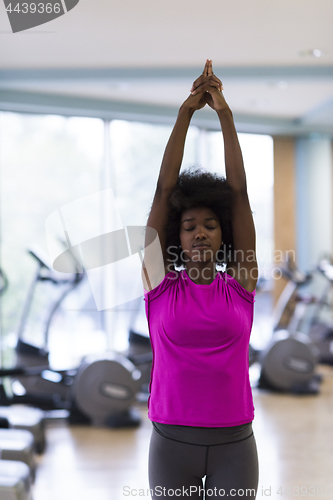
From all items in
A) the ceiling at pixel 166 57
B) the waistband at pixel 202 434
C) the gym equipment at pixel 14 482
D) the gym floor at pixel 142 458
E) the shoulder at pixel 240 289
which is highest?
the ceiling at pixel 166 57

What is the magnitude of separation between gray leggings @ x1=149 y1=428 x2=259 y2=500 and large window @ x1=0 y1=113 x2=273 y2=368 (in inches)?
132

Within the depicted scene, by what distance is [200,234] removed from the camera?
1209 mm

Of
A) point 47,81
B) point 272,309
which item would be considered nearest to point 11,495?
point 47,81

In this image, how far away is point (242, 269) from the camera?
1265 mm

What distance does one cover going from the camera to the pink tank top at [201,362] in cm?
113

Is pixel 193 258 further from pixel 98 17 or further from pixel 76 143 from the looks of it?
pixel 76 143

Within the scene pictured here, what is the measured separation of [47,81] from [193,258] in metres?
3.24

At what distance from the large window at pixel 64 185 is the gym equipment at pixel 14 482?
237 cm

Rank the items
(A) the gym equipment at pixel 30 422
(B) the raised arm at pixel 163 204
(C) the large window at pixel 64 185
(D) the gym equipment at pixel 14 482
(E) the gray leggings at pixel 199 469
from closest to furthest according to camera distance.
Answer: (E) the gray leggings at pixel 199 469, (B) the raised arm at pixel 163 204, (D) the gym equipment at pixel 14 482, (A) the gym equipment at pixel 30 422, (C) the large window at pixel 64 185

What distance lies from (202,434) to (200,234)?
1.55ft

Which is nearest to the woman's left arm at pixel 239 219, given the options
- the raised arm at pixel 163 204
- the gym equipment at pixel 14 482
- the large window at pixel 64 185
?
the raised arm at pixel 163 204

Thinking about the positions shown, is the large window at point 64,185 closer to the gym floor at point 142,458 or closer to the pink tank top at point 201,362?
the gym floor at point 142,458

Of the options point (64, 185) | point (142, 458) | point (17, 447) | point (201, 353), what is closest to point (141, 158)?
point (64, 185)

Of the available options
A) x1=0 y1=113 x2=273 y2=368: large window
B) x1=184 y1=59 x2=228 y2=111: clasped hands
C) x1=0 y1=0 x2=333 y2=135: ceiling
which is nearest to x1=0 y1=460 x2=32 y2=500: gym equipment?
x1=184 y1=59 x2=228 y2=111: clasped hands
